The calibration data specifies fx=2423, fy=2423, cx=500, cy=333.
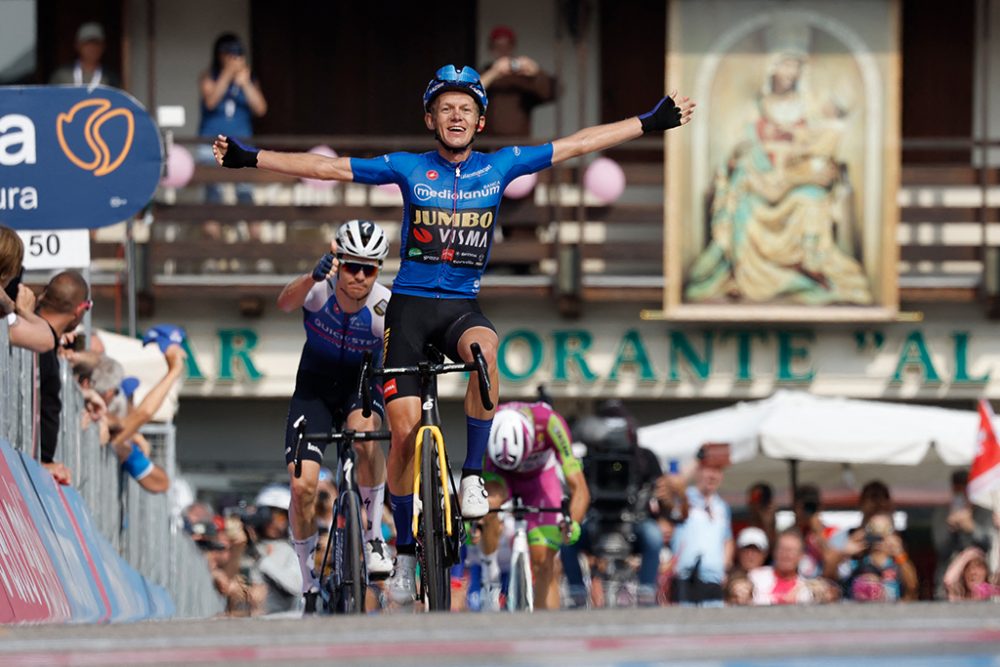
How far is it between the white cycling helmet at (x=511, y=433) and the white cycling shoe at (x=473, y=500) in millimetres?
3563

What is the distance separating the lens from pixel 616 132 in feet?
33.2

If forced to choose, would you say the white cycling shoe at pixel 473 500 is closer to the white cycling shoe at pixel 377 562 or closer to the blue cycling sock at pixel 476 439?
the blue cycling sock at pixel 476 439

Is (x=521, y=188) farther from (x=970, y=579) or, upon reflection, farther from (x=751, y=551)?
(x=970, y=579)

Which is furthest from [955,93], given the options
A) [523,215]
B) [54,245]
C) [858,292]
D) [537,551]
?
[54,245]

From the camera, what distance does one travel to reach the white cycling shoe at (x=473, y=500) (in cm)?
998

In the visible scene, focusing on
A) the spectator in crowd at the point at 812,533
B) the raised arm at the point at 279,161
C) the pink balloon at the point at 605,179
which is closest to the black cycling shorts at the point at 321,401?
the raised arm at the point at 279,161

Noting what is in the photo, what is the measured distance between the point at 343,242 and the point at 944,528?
11.9 m

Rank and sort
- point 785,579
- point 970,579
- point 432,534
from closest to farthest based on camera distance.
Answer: point 432,534
point 785,579
point 970,579

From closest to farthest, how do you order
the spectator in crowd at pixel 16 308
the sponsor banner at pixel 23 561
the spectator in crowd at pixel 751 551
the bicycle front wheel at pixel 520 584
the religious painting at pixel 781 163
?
the sponsor banner at pixel 23 561 → the spectator in crowd at pixel 16 308 → the bicycle front wheel at pixel 520 584 → the spectator in crowd at pixel 751 551 → the religious painting at pixel 781 163

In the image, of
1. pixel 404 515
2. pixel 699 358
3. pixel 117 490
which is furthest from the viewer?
pixel 699 358

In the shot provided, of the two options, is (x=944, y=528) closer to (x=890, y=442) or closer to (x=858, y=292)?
(x=890, y=442)

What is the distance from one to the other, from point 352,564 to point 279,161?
1734 mm

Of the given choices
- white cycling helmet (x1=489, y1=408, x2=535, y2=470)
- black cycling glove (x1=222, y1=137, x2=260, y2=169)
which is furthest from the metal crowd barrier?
white cycling helmet (x1=489, y1=408, x2=535, y2=470)

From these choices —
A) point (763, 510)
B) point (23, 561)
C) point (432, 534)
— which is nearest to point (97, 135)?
point (23, 561)
